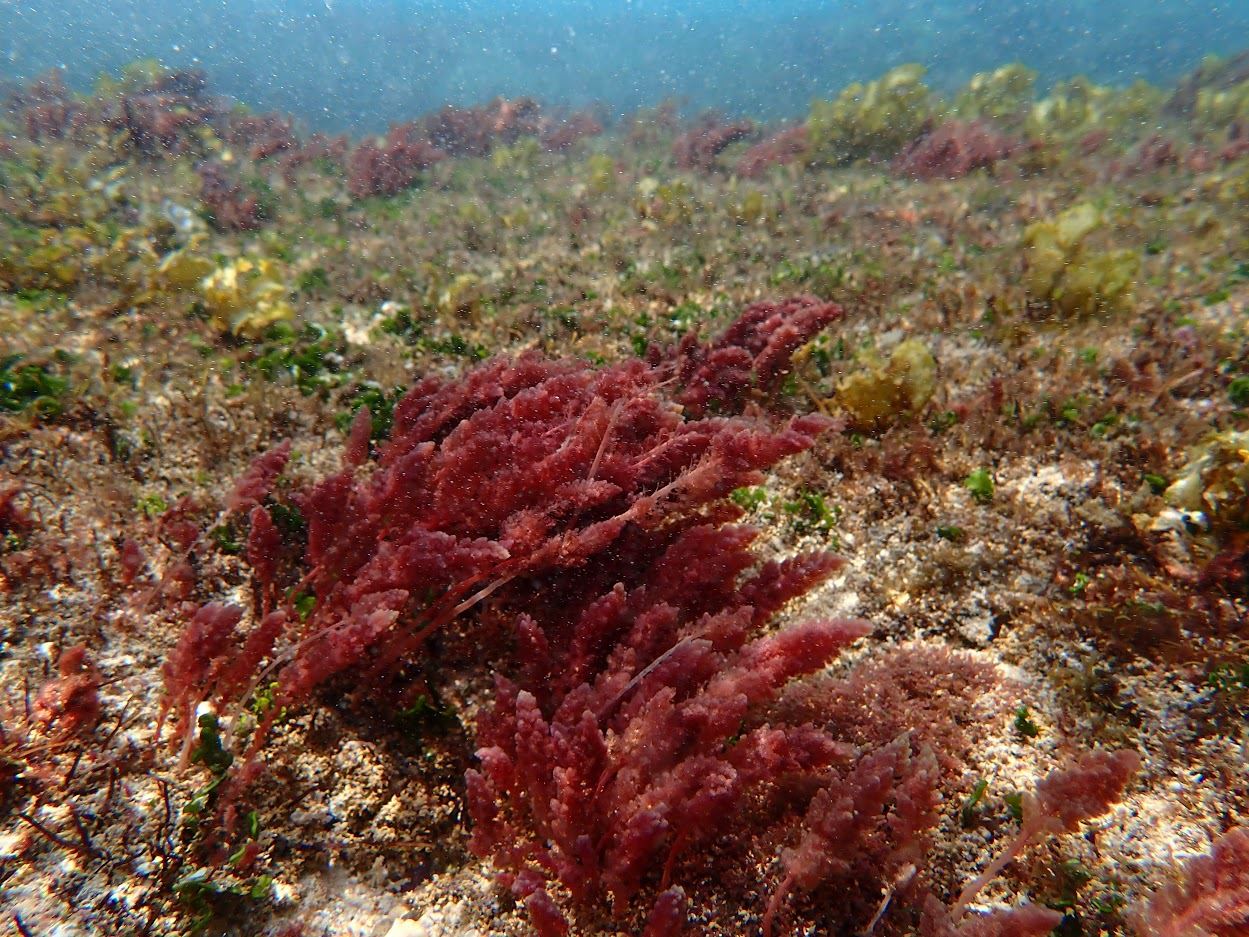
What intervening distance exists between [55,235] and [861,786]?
834 centimetres

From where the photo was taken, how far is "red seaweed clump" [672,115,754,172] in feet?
40.3

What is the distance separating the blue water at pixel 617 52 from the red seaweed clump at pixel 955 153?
1337 centimetres

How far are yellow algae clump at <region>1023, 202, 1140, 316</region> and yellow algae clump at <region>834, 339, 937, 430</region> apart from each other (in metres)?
1.99

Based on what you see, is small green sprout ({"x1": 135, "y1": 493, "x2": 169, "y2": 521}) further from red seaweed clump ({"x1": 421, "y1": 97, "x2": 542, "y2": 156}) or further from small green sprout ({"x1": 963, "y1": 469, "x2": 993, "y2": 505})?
red seaweed clump ({"x1": 421, "y1": 97, "x2": 542, "y2": 156})

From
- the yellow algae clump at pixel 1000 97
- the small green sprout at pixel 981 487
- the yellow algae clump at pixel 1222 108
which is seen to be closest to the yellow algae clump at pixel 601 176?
the yellow algae clump at pixel 1000 97

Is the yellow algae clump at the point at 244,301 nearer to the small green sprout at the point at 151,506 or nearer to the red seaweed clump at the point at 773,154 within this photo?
the small green sprout at the point at 151,506

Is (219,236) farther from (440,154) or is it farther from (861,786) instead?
(861,786)

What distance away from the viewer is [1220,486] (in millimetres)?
2768

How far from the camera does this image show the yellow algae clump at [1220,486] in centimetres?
270

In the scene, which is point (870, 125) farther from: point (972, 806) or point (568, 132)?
point (972, 806)

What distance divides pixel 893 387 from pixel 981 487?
793 millimetres

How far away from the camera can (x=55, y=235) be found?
6059 millimetres

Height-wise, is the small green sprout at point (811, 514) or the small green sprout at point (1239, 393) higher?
the small green sprout at point (1239, 393)

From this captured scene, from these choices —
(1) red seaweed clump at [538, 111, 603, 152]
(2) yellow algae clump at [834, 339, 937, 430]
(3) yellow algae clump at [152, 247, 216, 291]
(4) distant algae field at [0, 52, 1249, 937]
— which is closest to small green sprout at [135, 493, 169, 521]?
(4) distant algae field at [0, 52, 1249, 937]
